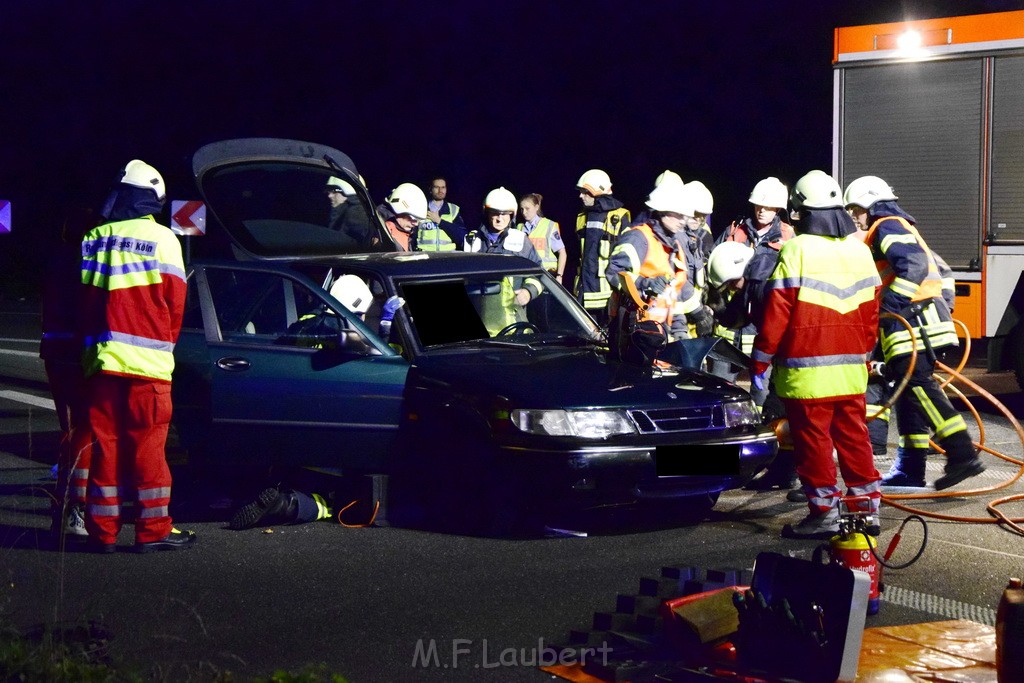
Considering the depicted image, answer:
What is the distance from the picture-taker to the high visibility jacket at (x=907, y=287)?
8406mm

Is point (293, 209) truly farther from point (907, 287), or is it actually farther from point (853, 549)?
point (853, 549)

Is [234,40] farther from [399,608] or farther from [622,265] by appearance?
[399,608]

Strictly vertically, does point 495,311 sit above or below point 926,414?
above

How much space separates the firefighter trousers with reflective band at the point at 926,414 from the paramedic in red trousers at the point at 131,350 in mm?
4178

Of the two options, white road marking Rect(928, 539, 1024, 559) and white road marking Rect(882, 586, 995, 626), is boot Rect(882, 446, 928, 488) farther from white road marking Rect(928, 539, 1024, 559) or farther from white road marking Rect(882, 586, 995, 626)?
white road marking Rect(882, 586, 995, 626)

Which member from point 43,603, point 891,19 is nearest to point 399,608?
point 43,603

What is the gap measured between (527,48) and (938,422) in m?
21.0

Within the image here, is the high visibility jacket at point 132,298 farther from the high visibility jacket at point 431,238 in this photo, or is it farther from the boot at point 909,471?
the high visibility jacket at point 431,238

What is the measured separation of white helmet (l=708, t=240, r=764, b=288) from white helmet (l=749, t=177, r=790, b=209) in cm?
243

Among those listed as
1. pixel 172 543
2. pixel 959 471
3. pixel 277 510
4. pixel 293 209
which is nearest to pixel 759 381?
pixel 959 471

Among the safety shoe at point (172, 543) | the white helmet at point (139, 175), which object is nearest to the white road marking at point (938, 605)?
the safety shoe at point (172, 543)

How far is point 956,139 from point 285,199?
246 inches

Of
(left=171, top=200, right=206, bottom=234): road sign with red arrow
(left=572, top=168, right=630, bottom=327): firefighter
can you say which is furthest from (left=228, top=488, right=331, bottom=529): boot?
(left=171, top=200, right=206, bottom=234): road sign with red arrow

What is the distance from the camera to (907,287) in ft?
27.6
